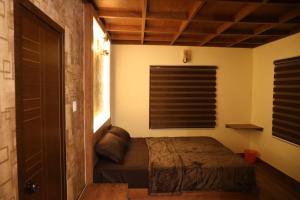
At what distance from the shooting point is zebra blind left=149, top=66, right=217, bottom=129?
4383mm

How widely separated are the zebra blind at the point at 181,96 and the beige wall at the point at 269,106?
968 millimetres

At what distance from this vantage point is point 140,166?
2.58 meters

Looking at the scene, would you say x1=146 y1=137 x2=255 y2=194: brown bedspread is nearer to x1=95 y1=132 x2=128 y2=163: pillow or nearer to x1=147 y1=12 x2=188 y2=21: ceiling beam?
x1=95 y1=132 x2=128 y2=163: pillow

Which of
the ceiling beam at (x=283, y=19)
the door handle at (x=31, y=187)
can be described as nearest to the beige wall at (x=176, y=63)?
the ceiling beam at (x=283, y=19)

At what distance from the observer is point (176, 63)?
4418 millimetres

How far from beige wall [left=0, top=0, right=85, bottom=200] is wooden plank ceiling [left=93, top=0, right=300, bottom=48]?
0.74 m

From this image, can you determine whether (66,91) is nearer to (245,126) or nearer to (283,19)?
(283,19)

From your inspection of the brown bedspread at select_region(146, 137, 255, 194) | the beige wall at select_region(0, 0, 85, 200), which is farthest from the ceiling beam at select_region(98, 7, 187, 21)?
the brown bedspread at select_region(146, 137, 255, 194)

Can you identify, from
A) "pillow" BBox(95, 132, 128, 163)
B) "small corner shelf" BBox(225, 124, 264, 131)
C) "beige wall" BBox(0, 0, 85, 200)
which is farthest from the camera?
"small corner shelf" BBox(225, 124, 264, 131)

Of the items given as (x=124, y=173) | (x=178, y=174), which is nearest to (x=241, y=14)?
(x=178, y=174)

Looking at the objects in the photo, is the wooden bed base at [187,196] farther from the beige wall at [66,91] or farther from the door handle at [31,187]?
the door handle at [31,187]

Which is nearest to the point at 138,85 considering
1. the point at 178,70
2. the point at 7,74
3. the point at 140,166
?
the point at 178,70

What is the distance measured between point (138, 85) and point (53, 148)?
296 centimetres

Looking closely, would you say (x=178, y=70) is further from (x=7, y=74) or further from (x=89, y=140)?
(x=7, y=74)
